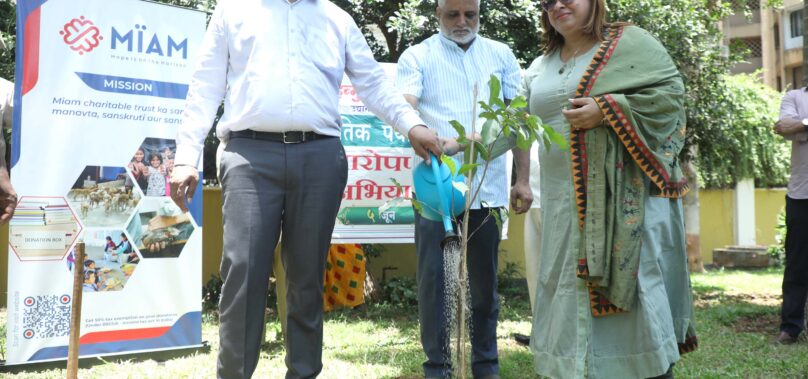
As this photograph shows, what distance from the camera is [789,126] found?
5.10 m

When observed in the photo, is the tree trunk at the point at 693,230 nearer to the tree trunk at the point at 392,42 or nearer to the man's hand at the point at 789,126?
the tree trunk at the point at 392,42

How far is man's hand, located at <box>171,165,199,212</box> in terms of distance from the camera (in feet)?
9.16

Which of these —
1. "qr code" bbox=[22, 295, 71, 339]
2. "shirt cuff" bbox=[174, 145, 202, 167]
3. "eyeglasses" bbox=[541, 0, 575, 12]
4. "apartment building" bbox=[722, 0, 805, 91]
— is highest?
"apartment building" bbox=[722, 0, 805, 91]

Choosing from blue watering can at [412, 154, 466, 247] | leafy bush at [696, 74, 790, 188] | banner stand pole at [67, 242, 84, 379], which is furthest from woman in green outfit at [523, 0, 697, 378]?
leafy bush at [696, 74, 790, 188]

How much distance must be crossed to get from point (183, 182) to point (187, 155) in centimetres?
13

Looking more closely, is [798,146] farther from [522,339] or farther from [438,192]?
[438,192]

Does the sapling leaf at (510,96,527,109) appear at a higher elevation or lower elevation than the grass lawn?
higher

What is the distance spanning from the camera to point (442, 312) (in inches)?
148

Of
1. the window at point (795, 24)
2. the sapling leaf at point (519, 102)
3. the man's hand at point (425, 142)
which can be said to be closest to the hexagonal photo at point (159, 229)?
the man's hand at point (425, 142)

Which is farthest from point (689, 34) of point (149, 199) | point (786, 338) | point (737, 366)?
point (149, 199)

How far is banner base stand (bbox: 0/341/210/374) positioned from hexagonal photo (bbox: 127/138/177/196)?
3.22ft

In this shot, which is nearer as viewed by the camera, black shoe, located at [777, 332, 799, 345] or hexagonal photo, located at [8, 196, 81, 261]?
hexagonal photo, located at [8, 196, 81, 261]

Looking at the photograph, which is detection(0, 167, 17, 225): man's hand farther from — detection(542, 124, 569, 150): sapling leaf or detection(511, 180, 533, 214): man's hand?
detection(542, 124, 569, 150): sapling leaf

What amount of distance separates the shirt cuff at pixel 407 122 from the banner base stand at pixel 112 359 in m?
2.43
